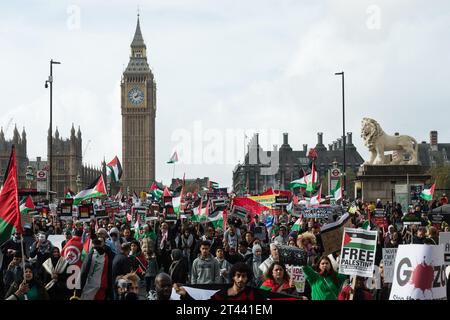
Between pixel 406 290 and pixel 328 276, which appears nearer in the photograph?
pixel 406 290

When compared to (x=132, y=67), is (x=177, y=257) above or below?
below

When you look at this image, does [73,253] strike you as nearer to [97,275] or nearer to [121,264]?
[97,275]

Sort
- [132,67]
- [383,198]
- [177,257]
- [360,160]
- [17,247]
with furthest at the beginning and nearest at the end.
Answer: [132,67] → [360,160] → [383,198] → [17,247] → [177,257]

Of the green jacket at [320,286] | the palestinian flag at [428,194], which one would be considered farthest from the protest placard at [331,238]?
the palestinian flag at [428,194]

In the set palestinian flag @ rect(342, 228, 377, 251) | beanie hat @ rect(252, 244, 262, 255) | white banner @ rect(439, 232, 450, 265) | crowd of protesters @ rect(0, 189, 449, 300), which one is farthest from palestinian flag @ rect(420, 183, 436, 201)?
palestinian flag @ rect(342, 228, 377, 251)

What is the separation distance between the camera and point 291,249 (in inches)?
498

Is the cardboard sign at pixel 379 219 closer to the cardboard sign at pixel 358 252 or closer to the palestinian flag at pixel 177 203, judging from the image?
the palestinian flag at pixel 177 203

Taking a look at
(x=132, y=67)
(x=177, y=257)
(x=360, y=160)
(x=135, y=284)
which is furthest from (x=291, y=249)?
(x=132, y=67)

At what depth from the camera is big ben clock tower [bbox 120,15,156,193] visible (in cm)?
16325

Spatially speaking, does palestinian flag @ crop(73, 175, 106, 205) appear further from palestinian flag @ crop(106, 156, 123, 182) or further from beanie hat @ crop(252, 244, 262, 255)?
beanie hat @ crop(252, 244, 262, 255)

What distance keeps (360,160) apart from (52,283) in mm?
147860

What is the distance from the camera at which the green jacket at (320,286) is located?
9.60m
